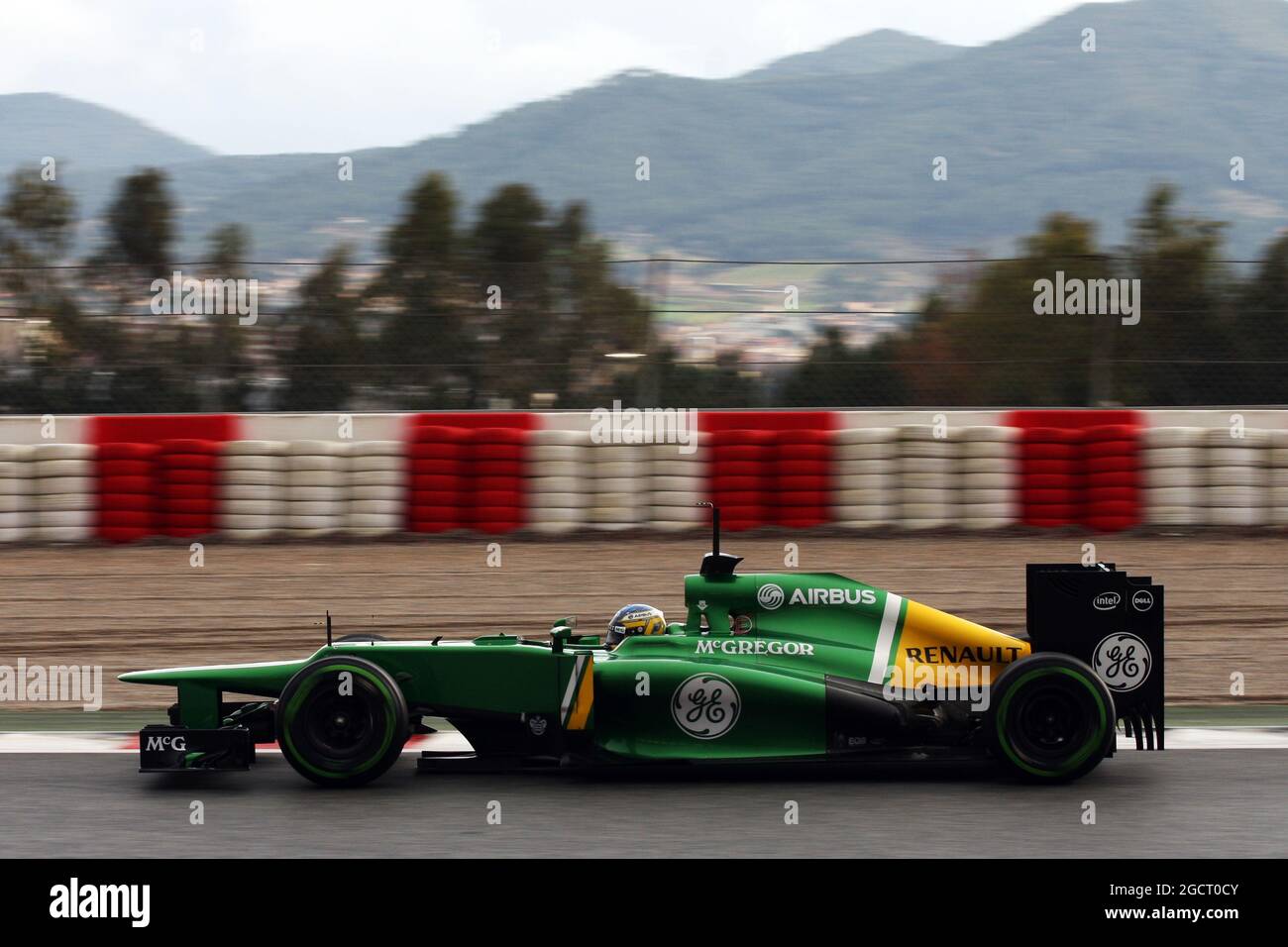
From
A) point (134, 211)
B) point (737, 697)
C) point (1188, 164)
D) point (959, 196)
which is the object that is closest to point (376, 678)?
point (737, 697)

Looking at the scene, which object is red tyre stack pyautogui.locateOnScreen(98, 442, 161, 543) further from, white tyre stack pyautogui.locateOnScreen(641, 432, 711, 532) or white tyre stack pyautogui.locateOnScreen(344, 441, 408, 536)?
white tyre stack pyautogui.locateOnScreen(641, 432, 711, 532)

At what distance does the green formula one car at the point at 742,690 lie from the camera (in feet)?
19.4

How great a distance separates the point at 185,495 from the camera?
39.1 ft

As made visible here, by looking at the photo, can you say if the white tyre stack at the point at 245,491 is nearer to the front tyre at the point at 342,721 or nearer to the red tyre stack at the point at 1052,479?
the red tyre stack at the point at 1052,479

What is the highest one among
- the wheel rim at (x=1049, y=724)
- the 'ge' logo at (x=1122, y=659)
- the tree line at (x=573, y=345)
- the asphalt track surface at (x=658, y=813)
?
the tree line at (x=573, y=345)

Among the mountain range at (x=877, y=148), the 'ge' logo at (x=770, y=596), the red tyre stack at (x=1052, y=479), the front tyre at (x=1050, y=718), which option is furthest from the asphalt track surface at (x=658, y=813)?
the mountain range at (x=877, y=148)

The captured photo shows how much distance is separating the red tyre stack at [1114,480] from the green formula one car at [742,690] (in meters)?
5.78

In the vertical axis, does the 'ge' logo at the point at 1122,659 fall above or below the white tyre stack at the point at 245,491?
below

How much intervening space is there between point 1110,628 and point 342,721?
3113 mm

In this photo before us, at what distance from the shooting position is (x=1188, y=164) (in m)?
68.4

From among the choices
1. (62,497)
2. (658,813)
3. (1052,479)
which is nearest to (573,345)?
(1052,479)

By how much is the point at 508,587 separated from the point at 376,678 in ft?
16.5

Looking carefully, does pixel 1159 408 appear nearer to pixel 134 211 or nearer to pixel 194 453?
pixel 194 453

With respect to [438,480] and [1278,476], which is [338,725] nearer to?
[438,480]
